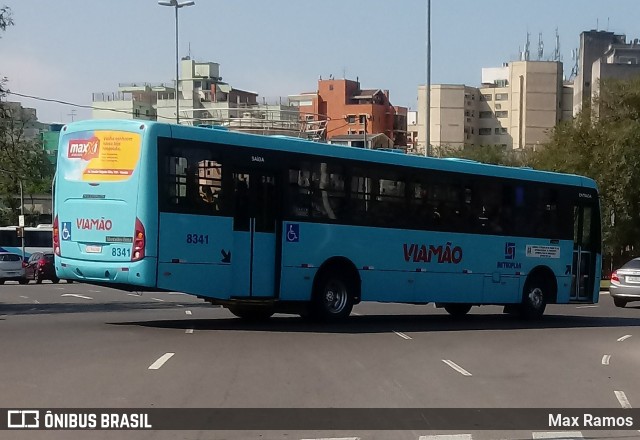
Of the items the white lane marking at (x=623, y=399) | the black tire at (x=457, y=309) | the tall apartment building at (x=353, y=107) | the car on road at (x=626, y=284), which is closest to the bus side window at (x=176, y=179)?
the white lane marking at (x=623, y=399)

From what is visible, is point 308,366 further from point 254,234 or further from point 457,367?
point 254,234

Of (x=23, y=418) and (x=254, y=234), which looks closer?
(x=23, y=418)

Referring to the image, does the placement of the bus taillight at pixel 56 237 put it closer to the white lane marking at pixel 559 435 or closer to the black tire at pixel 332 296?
the black tire at pixel 332 296

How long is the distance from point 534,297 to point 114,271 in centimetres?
1149

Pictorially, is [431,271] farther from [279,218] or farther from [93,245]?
[93,245]

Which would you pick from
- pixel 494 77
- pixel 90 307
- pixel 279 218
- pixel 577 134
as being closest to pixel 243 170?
pixel 279 218

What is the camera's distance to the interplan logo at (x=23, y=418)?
976 cm

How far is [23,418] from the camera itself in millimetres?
10070

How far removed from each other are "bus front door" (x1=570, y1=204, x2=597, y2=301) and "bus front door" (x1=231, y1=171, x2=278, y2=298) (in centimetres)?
995

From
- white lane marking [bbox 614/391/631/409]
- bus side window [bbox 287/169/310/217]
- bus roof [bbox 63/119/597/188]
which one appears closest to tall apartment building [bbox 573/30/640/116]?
bus roof [bbox 63/119/597/188]

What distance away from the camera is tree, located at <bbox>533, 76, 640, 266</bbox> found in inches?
2156

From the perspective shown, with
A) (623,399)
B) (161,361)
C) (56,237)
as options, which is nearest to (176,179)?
(56,237)

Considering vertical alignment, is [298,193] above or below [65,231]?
above

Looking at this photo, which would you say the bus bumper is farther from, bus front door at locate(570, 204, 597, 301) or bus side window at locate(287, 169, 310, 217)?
bus front door at locate(570, 204, 597, 301)
